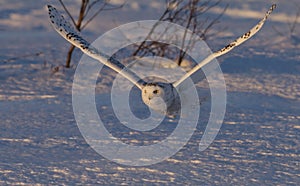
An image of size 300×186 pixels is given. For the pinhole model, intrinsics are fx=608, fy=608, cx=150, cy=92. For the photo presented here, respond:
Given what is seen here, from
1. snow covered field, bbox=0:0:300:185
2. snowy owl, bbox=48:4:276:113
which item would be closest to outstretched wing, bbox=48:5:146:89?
snowy owl, bbox=48:4:276:113

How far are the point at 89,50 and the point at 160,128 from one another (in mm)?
675

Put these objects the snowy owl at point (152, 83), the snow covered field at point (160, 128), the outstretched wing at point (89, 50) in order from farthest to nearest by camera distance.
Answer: the outstretched wing at point (89, 50), the snowy owl at point (152, 83), the snow covered field at point (160, 128)

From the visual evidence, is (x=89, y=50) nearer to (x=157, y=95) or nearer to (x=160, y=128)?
(x=157, y=95)

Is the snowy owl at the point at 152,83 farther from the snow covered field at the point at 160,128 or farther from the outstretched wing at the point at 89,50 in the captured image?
the snow covered field at the point at 160,128

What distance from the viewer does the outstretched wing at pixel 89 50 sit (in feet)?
10.8

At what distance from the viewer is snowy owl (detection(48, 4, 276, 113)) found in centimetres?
313

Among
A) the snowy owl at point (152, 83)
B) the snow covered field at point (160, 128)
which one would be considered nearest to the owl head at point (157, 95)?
the snowy owl at point (152, 83)

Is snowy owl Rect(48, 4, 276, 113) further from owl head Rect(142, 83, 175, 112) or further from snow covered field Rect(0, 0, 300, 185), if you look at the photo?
snow covered field Rect(0, 0, 300, 185)

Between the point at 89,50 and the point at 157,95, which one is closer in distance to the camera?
the point at 157,95

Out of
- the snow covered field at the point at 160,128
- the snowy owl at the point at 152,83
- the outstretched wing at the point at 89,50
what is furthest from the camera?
Answer: the outstretched wing at the point at 89,50

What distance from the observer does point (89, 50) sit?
11.0 feet

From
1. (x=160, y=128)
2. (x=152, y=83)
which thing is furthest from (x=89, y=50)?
(x=160, y=128)

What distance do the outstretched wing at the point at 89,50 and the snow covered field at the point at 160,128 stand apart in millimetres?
380

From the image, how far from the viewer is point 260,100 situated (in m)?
4.29
